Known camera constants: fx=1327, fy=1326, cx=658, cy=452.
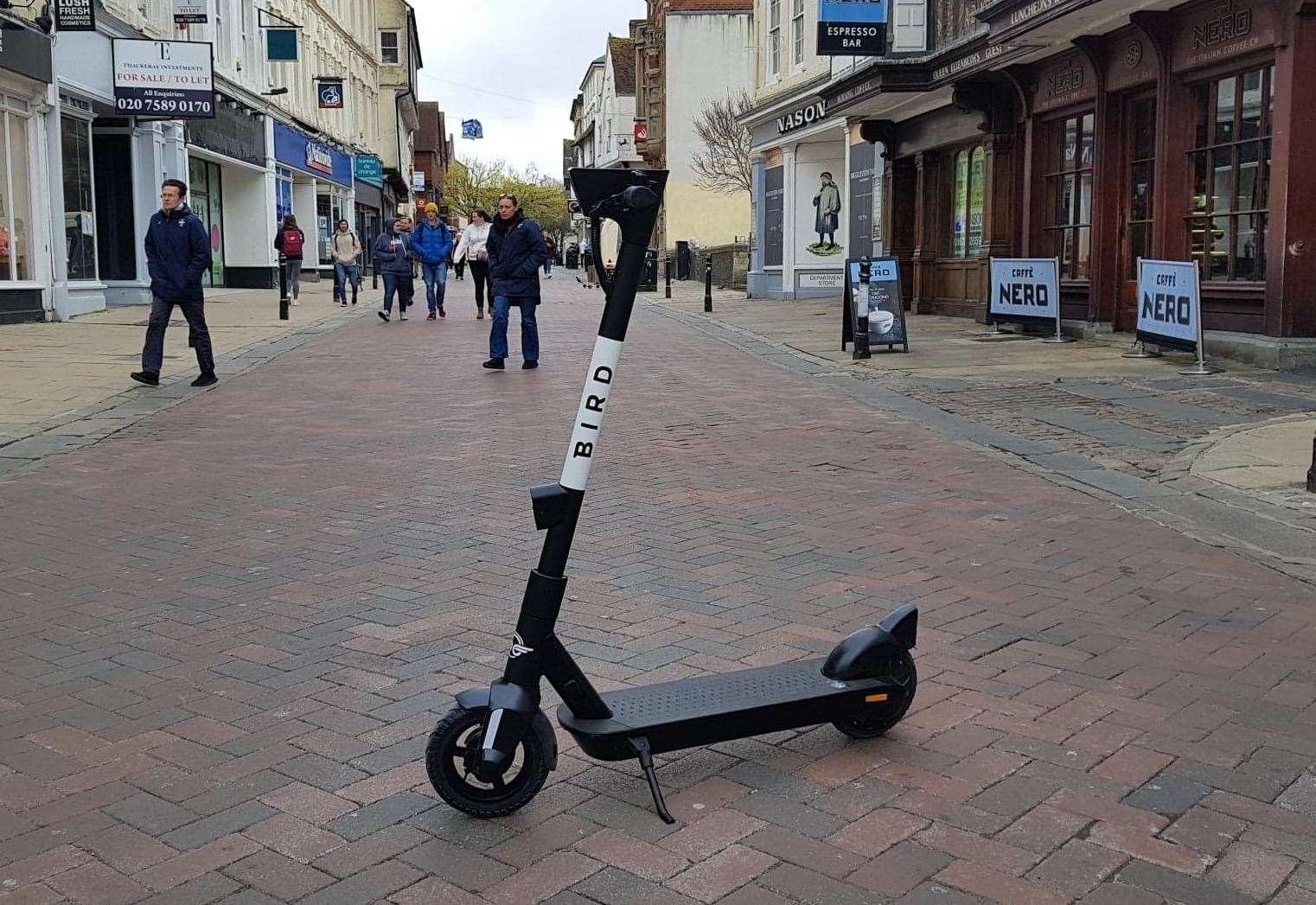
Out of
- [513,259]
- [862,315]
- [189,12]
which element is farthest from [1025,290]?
[189,12]

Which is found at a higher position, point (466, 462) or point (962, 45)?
point (962, 45)

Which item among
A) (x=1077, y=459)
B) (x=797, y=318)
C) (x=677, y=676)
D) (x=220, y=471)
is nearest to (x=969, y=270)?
(x=797, y=318)

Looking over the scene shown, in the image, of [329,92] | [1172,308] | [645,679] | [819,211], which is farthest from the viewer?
[329,92]

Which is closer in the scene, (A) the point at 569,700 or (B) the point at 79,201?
(A) the point at 569,700

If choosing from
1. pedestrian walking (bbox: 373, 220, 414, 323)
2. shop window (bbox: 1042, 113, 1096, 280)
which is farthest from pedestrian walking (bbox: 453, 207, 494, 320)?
shop window (bbox: 1042, 113, 1096, 280)

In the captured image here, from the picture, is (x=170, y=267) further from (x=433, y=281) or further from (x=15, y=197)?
(x=433, y=281)

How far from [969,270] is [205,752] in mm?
18349

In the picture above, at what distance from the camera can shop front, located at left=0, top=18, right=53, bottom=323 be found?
18.2m

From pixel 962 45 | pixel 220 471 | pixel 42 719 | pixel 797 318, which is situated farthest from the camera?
pixel 797 318

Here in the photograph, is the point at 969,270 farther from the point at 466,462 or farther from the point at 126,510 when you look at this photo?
the point at 126,510

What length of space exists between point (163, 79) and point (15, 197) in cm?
343

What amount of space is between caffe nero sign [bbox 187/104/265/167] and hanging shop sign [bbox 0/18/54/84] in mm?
7215

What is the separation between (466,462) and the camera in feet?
27.6

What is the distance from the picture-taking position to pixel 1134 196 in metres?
15.6
